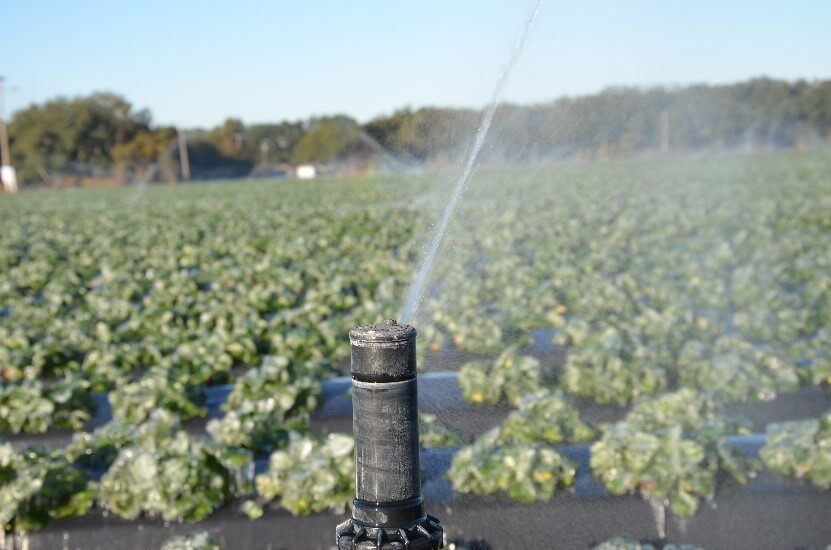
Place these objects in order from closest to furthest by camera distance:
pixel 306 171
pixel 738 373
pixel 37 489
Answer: pixel 37 489 → pixel 738 373 → pixel 306 171

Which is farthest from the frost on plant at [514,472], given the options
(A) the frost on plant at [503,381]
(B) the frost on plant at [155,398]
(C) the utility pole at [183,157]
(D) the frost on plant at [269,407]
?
(C) the utility pole at [183,157]

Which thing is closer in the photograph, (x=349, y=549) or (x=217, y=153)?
(x=349, y=549)

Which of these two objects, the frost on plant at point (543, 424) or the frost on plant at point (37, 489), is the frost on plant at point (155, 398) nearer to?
the frost on plant at point (37, 489)

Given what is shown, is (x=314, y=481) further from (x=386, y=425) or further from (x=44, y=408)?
A: (x=44, y=408)

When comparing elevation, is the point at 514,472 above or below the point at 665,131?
below

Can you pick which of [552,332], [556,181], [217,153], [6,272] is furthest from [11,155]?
[552,332]

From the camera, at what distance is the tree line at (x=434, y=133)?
332 centimetres

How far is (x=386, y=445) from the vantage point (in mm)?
1968

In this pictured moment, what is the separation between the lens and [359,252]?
43.0 ft

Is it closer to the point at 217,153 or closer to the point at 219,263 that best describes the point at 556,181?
the point at 219,263

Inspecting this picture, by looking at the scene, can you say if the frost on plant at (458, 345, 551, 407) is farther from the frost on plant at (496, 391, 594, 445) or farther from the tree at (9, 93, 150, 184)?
the tree at (9, 93, 150, 184)

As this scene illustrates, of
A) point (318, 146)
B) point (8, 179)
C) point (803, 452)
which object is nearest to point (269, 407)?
point (803, 452)

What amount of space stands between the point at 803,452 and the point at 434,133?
2.38 meters

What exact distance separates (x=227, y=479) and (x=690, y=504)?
196 cm
